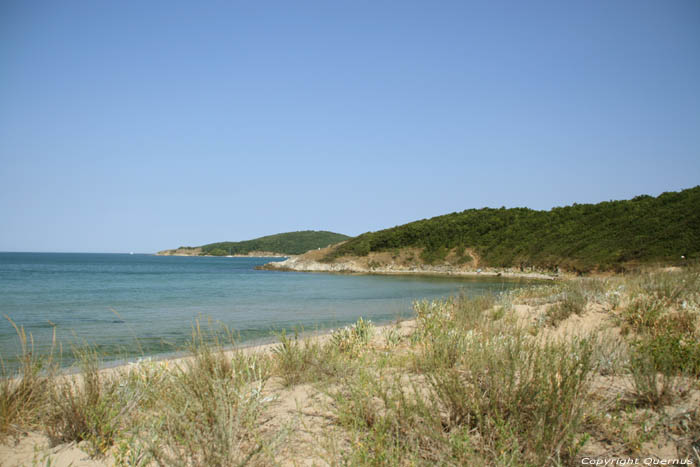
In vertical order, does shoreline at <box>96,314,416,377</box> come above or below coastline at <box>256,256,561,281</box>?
above

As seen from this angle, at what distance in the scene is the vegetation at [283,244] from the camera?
160875 mm

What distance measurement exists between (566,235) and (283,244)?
135 metres

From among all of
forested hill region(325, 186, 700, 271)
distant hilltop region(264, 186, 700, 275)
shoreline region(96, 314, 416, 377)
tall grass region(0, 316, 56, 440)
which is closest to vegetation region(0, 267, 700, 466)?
tall grass region(0, 316, 56, 440)

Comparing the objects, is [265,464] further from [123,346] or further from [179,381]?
[123,346]

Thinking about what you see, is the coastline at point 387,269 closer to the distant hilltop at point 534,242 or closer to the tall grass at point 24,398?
the distant hilltop at point 534,242

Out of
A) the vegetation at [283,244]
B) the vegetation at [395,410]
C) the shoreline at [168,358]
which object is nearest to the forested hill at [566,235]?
the shoreline at [168,358]

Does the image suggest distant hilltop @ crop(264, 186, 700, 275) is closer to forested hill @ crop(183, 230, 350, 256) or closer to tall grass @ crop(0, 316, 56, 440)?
tall grass @ crop(0, 316, 56, 440)

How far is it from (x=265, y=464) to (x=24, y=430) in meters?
2.37

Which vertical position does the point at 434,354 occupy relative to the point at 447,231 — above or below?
below

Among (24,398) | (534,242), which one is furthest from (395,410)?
(534,242)

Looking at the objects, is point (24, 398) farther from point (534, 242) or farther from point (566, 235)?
point (534, 242)

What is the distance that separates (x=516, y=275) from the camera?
127ft

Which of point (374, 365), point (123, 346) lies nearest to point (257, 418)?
point (374, 365)

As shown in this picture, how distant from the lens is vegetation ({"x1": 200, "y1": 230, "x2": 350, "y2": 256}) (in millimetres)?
160875
